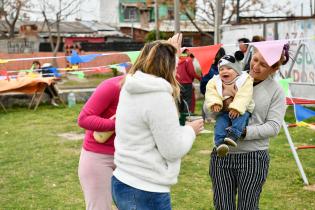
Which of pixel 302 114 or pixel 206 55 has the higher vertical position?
pixel 206 55

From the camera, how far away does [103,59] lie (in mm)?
26500

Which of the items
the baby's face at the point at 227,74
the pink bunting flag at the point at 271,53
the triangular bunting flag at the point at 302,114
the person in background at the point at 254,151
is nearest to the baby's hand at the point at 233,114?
the person in background at the point at 254,151

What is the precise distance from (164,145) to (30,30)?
32090 mm

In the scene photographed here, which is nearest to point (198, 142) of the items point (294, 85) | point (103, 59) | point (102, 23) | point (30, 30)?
point (294, 85)

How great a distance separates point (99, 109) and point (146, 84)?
76 centimetres

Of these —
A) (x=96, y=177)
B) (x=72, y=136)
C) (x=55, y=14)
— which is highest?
(x=55, y=14)

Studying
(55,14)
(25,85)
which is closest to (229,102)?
(25,85)

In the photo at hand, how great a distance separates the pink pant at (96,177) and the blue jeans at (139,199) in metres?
0.63

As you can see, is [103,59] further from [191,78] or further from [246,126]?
[246,126]

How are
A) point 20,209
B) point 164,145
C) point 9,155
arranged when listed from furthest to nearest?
point 9,155
point 20,209
point 164,145

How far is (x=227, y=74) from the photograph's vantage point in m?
3.17

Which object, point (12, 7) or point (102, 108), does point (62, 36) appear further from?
point (102, 108)

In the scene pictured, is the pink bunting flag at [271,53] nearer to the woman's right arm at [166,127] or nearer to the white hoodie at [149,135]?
the white hoodie at [149,135]

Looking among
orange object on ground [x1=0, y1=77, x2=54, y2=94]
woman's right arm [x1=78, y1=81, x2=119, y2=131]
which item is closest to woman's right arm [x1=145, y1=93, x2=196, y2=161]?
woman's right arm [x1=78, y1=81, x2=119, y2=131]
